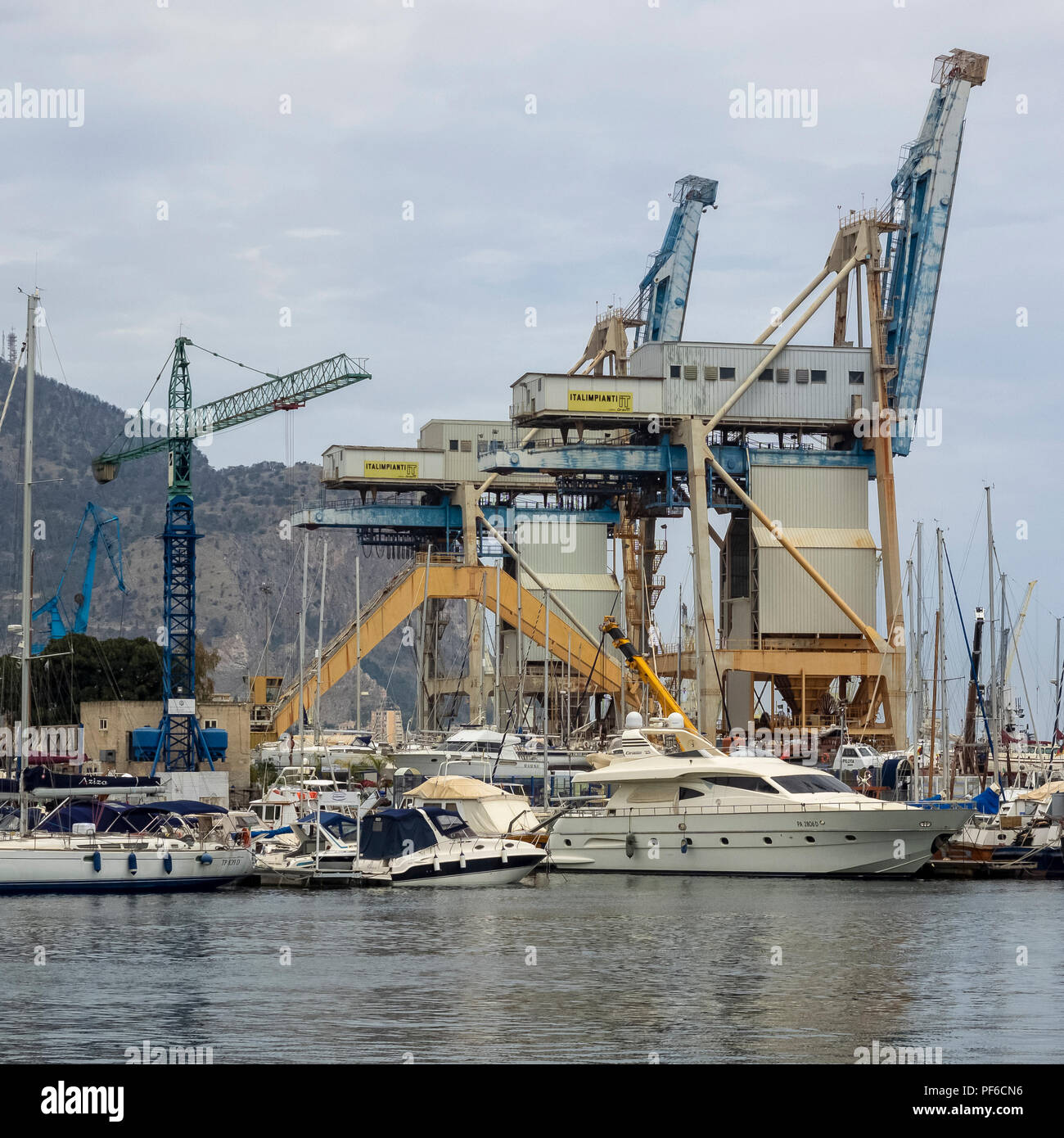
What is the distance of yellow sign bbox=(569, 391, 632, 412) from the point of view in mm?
96250

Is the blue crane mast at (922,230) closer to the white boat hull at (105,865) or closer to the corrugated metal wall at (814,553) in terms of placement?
the corrugated metal wall at (814,553)

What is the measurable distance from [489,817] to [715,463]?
3821 centimetres

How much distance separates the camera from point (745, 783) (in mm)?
56938

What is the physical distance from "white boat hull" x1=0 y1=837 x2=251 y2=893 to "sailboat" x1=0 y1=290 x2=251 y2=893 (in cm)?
2

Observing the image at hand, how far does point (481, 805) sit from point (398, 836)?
6.00m

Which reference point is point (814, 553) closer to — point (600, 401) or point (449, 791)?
point (600, 401)

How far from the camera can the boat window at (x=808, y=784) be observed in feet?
185

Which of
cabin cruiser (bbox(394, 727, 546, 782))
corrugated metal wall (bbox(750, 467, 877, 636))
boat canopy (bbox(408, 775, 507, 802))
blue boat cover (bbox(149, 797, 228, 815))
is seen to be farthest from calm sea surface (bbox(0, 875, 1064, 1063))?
corrugated metal wall (bbox(750, 467, 877, 636))

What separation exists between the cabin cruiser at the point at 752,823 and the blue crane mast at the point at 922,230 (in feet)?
146
